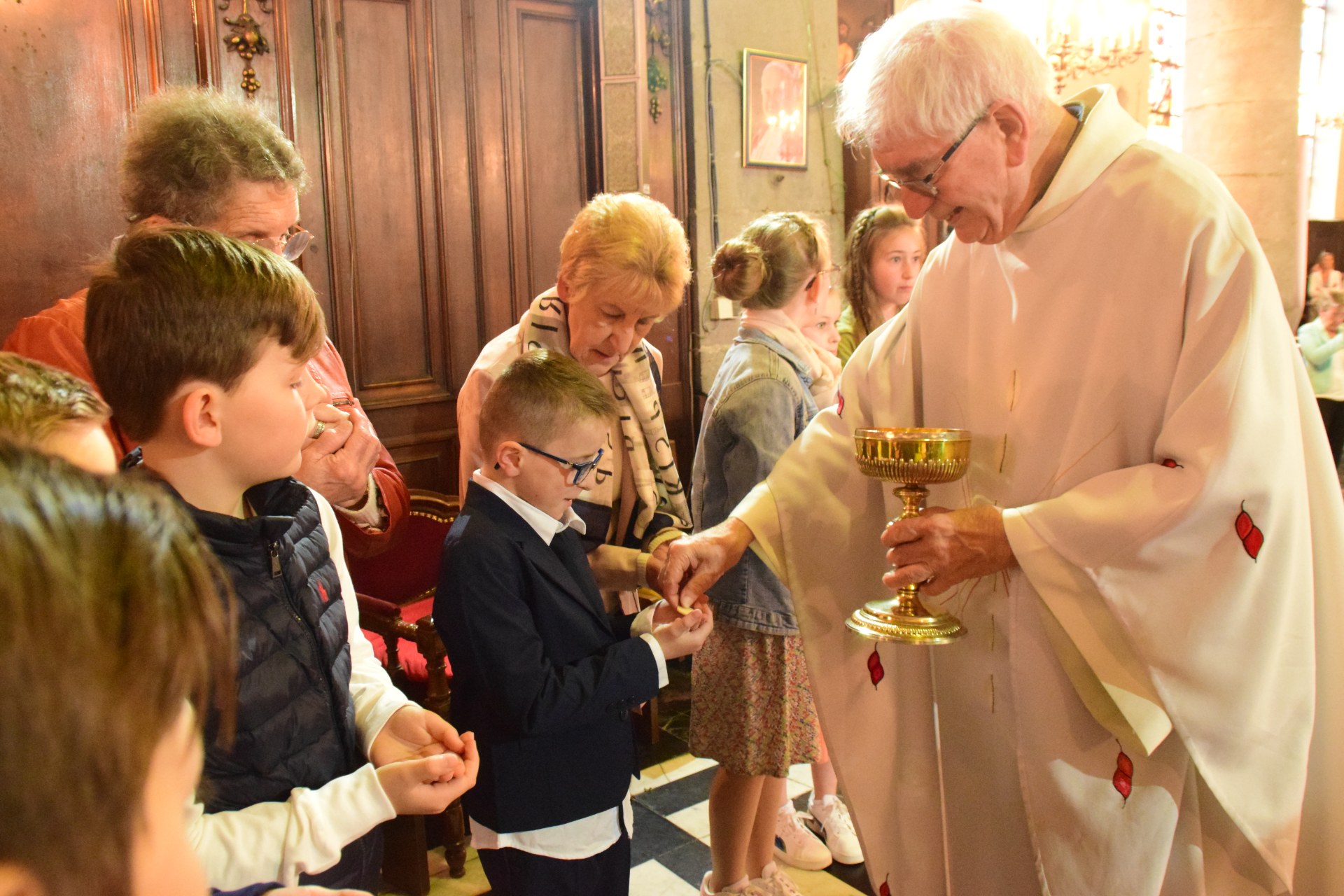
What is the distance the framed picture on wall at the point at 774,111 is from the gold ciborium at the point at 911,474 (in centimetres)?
392

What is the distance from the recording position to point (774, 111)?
5375 millimetres

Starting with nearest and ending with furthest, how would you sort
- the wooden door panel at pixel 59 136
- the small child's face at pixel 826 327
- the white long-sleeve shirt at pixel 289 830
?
the white long-sleeve shirt at pixel 289 830, the small child's face at pixel 826 327, the wooden door panel at pixel 59 136

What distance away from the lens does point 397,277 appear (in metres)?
4.22

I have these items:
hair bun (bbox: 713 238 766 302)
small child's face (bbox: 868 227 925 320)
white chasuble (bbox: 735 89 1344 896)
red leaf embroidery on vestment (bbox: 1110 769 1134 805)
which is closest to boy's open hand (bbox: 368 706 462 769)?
white chasuble (bbox: 735 89 1344 896)

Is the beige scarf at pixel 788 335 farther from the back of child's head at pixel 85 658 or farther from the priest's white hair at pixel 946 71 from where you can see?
the back of child's head at pixel 85 658

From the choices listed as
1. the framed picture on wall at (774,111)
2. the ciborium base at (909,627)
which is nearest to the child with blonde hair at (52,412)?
the ciborium base at (909,627)

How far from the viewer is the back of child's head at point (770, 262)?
112 inches

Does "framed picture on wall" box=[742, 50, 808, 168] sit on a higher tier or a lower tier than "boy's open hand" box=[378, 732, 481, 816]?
higher

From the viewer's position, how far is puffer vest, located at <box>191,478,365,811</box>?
4.17 feet

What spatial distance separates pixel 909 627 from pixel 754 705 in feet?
3.37

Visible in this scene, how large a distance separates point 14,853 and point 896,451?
1395 mm

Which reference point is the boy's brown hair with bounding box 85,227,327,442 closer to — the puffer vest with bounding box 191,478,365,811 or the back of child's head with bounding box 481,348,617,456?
the puffer vest with bounding box 191,478,365,811

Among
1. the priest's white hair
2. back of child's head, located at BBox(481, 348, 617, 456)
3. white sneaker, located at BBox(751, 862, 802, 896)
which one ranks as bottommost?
white sneaker, located at BBox(751, 862, 802, 896)

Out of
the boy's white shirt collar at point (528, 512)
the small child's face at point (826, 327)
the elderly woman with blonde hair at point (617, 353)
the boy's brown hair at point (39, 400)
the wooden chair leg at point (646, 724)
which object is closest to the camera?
the boy's brown hair at point (39, 400)
